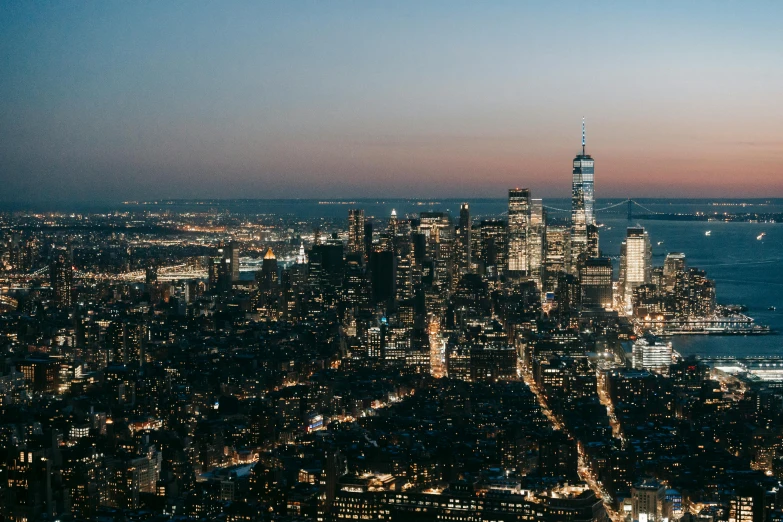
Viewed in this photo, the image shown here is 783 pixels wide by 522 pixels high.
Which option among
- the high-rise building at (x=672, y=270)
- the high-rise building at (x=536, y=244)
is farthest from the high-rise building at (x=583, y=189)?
the high-rise building at (x=672, y=270)

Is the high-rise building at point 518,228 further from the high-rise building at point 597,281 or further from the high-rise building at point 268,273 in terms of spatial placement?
the high-rise building at point 268,273

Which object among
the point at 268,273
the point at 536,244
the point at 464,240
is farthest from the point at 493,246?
the point at 268,273

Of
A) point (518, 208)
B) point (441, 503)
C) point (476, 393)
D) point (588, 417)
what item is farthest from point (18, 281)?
point (518, 208)

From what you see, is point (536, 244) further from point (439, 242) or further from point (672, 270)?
point (672, 270)

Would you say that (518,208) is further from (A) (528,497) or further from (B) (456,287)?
(A) (528,497)

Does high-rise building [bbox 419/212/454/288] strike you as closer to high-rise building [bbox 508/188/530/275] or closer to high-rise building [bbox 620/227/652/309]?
high-rise building [bbox 508/188/530/275]
